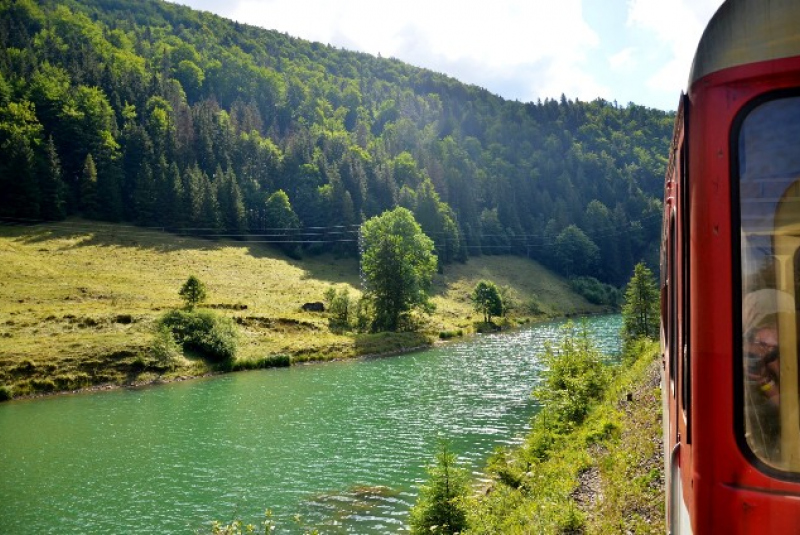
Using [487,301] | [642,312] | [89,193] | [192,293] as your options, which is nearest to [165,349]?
[192,293]

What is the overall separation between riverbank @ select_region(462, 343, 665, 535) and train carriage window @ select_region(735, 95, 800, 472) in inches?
295

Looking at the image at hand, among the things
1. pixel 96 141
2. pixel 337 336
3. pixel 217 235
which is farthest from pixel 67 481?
pixel 96 141

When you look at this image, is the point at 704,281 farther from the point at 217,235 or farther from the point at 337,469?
the point at 217,235

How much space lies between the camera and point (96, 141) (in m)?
114

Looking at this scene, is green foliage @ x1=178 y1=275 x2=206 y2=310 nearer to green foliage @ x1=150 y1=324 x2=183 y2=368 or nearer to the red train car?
green foliage @ x1=150 y1=324 x2=183 y2=368

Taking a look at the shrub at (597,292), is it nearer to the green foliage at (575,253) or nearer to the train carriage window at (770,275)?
the green foliage at (575,253)

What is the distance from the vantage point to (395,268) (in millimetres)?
74875

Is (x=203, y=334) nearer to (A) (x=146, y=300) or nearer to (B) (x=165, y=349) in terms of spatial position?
(B) (x=165, y=349)

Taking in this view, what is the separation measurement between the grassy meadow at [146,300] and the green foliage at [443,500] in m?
39.3

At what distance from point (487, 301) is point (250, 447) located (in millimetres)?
59515

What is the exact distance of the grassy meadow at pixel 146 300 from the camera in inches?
1863

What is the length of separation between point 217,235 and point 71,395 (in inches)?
2446

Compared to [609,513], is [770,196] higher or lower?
higher

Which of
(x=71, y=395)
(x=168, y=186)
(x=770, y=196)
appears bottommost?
(x=71, y=395)
